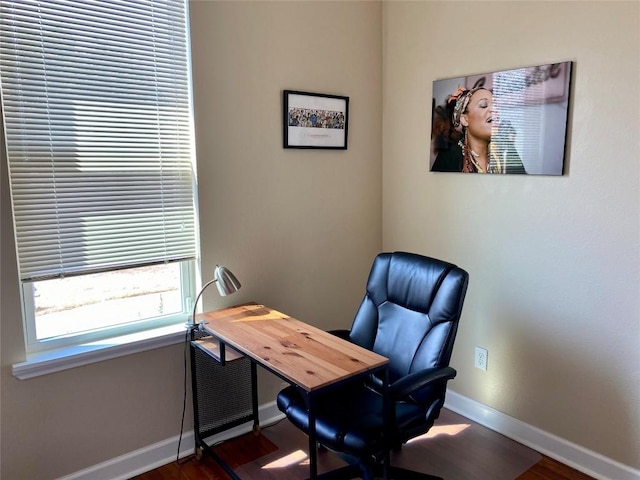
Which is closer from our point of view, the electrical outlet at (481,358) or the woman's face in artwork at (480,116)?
the woman's face in artwork at (480,116)

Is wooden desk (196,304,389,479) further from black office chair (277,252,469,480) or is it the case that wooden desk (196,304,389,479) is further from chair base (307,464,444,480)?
chair base (307,464,444,480)

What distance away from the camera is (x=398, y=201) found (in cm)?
302

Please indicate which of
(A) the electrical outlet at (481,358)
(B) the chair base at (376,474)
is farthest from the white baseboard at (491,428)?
(B) the chair base at (376,474)

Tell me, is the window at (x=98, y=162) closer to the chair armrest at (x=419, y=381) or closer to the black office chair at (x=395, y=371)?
the black office chair at (x=395, y=371)

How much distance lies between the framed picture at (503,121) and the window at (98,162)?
134cm

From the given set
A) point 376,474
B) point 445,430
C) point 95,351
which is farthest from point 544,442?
point 95,351

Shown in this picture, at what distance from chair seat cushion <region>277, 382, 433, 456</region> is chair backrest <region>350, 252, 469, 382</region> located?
7.3 inches

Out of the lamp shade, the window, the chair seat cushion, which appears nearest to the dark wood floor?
the chair seat cushion

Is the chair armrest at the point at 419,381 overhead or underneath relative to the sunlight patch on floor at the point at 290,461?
overhead

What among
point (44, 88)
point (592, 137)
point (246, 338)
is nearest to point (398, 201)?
point (592, 137)

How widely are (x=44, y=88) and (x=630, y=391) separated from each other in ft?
8.92

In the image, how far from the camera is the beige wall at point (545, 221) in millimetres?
2049

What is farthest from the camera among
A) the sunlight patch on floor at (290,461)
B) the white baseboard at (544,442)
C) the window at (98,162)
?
the sunlight patch on floor at (290,461)

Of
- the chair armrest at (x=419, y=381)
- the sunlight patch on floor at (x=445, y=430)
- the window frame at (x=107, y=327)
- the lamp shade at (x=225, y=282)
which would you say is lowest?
the sunlight patch on floor at (x=445, y=430)
